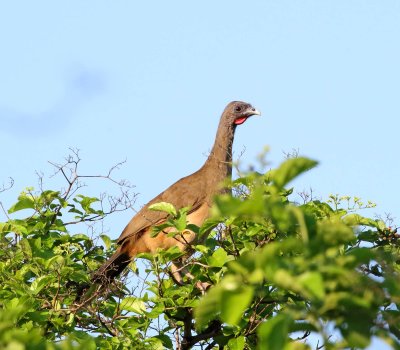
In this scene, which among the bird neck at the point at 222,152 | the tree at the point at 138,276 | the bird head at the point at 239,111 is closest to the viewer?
the tree at the point at 138,276

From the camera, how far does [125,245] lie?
858 centimetres

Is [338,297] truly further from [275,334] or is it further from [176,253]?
[176,253]

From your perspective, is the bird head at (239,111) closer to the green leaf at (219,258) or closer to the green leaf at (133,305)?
the green leaf at (133,305)

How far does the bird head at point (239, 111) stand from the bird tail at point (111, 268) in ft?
6.28

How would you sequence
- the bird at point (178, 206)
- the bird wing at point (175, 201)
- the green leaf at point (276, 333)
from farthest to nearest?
the bird wing at point (175, 201) < the bird at point (178, 206) < the green leaf at point (276, 333)

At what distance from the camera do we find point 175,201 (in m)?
8.73

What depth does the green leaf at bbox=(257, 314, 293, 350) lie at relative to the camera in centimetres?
171

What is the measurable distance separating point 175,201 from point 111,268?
1.51 m

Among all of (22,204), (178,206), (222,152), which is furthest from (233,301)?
(222,152)

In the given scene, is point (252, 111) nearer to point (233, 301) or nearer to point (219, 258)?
point (219, 258)

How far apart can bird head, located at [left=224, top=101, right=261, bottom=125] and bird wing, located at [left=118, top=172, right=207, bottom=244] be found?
885mm

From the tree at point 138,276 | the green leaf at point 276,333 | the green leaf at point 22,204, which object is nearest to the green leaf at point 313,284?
the green leaf at point 276,333

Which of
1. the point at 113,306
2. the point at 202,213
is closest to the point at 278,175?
the point at 113,306

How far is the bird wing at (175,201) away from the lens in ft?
28.1
